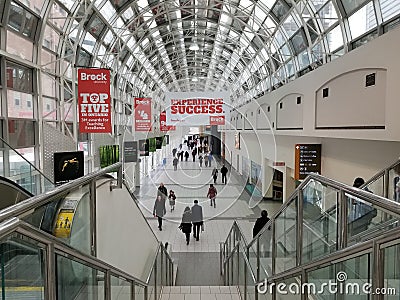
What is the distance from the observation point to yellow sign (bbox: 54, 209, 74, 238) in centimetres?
243

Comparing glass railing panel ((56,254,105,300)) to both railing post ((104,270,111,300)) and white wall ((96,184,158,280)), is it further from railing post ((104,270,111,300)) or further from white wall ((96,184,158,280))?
white wall ((96,184,158,280))

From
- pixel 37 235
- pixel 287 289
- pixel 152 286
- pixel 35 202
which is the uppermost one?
pixel 35 202

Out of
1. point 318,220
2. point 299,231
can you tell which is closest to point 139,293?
point 299,231

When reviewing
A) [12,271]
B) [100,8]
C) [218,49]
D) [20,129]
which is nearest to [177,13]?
[100,8]

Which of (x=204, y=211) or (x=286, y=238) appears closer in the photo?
(x=286, y=238)

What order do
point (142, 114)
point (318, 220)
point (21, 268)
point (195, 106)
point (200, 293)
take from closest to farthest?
point (21, 268) < point (318, 220) < point (200, 293) < point (142, 114) < point (195, 106)

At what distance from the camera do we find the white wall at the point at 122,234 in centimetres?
388

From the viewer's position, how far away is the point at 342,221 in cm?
269

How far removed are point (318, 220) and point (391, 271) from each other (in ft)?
5.96

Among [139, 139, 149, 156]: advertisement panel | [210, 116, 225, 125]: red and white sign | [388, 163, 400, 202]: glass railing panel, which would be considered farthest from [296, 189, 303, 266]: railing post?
[139, 139, 149, 156]: advertisement panel

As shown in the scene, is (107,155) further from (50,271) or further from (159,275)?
(50,271)

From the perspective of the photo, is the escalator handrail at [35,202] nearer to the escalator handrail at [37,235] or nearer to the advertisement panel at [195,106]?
the escalator handrail at [37,235]

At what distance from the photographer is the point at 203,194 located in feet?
72.0

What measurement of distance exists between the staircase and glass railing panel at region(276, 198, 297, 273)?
1918 millimetres
